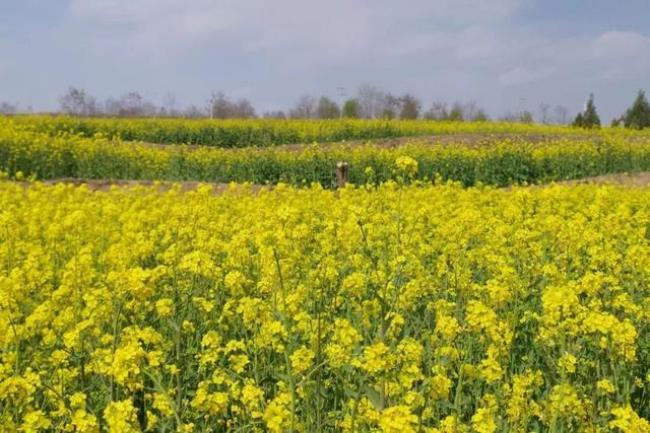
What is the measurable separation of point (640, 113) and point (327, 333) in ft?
133

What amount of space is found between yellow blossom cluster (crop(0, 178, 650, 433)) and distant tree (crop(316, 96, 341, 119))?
172ft

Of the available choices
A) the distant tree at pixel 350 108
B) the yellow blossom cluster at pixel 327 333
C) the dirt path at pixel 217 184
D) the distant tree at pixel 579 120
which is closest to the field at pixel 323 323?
the yellow blossom cluster at pixel 327 333

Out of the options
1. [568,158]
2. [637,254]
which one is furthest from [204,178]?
[637,254]

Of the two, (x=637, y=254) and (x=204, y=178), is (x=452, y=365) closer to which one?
(x=637, y=254)

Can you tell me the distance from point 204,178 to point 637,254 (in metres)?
13.1

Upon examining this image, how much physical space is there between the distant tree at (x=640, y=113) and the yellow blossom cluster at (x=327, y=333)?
36553 mm

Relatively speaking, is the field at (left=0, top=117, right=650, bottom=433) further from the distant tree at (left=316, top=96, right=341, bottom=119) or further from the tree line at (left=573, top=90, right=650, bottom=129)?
the distant tree at (left=316, top=96, right=341, bottom=119)

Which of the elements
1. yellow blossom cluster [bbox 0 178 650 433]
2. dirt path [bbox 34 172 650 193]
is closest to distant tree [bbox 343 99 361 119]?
dirt path [bbox 34 172 650 193]

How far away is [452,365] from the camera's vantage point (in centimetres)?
362

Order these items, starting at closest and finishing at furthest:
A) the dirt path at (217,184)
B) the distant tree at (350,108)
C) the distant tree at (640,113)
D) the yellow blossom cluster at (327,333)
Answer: the yellow blossom cluster at (327,333) < the dirt path at (217,184) < the distant tree at (640,113) < the distant tree at (350,108)

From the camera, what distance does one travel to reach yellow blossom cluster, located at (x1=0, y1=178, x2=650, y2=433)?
111 inches

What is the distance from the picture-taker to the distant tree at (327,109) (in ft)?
192

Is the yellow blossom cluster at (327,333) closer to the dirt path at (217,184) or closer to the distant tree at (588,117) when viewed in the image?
the dirt path at (217,184)

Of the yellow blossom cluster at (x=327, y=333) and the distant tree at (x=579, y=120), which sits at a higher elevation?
the distant tree at (x=579, y=120)
